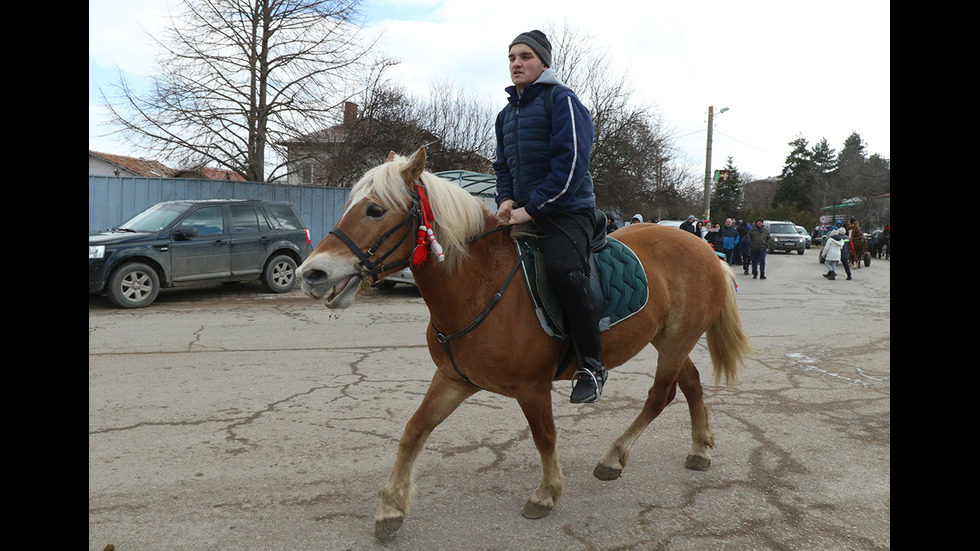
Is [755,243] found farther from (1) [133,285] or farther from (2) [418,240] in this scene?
Result: (2) [418,240]

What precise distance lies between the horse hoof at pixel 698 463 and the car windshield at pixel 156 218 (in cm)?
1060

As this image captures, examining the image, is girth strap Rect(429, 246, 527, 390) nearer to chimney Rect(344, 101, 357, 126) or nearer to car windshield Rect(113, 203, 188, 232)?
car windshield Rect(113, 203, 188, 232)

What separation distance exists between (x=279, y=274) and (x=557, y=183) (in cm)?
1077

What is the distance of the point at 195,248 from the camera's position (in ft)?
37.6

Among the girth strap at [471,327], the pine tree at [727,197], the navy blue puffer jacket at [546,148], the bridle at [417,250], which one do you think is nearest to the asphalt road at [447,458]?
the girth strap at [471,327]

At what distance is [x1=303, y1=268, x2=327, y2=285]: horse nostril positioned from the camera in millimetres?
2684

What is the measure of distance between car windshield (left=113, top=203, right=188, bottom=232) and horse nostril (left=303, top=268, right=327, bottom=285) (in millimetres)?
10062

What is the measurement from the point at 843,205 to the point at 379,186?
61.9 metres

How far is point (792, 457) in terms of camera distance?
402 centimetres

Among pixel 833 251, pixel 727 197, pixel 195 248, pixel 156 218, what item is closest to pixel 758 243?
pixel 833 251

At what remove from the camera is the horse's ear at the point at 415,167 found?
292 centimetres

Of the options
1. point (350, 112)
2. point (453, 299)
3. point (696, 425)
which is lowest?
point (696, 425)

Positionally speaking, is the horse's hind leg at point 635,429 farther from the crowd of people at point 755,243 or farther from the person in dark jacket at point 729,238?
the person in dark jacket at point 729,238

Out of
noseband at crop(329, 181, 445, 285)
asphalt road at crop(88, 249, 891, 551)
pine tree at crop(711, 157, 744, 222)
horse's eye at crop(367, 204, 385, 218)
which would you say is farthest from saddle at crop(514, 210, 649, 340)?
pine tree at crop(711, 157, 744, 222)
